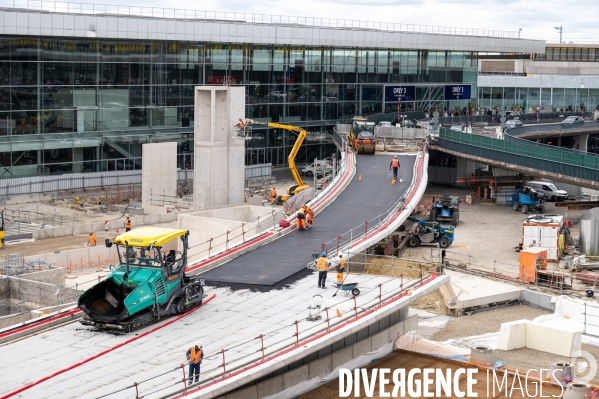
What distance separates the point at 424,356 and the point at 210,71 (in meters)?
44.9

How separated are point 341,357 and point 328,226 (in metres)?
13.6

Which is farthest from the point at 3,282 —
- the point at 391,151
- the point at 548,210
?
the point at 548,210

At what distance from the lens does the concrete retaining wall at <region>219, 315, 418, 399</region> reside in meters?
28.1

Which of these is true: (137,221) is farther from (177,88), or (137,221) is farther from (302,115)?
(302,115)

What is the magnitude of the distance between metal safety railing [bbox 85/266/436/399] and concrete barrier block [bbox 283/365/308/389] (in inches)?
41.7

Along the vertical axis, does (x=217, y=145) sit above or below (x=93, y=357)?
above

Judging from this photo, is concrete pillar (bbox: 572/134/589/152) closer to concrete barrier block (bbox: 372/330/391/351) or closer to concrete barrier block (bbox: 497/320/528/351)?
concrete barrier block (bbox: 497/320/528/351)

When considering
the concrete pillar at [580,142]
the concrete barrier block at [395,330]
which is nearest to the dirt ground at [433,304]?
the concrete barrier block at [395,330]

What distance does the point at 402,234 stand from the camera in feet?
168

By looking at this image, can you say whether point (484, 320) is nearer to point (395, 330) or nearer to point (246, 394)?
point (395, 330)

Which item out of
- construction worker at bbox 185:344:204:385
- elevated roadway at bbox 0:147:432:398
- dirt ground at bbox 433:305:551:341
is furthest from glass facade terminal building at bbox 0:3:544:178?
construction worker at bbox 185:344:204:385

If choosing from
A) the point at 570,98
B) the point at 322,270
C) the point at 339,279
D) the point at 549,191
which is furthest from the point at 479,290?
the point at 570,98

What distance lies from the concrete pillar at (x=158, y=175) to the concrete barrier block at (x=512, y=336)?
29493mm

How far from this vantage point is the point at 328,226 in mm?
44562
